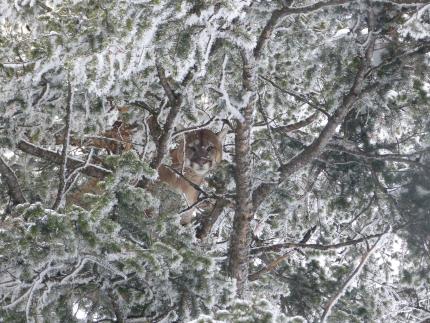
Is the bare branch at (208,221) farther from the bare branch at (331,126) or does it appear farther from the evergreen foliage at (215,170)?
the bare branch at (331,126)

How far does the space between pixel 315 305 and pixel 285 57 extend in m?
2.99

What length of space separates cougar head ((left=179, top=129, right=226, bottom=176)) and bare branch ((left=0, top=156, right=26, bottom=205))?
230 centimetres

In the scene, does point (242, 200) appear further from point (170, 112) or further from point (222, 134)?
point (222, 134)

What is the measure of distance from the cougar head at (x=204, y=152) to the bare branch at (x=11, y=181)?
2.30m

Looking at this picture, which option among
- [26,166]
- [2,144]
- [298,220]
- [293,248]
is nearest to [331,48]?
[293,248]

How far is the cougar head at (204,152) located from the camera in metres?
8.65

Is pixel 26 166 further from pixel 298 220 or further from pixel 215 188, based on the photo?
pixel 298 220

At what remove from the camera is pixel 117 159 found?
19.2ft

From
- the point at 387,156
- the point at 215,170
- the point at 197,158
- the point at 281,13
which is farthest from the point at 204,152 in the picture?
the point at 281,13

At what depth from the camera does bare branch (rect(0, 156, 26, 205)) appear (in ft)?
22.7

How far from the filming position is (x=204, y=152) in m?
8.70

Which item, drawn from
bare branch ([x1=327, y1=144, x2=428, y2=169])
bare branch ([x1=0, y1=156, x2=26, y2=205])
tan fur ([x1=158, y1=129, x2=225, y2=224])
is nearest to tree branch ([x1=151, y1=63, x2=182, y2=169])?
bare branch ([x1=0, y1=156, x2=26, y2=205])

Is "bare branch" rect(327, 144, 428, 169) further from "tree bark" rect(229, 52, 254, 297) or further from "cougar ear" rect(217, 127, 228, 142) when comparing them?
"cougar ear" rect(217, 127, 228, 142)

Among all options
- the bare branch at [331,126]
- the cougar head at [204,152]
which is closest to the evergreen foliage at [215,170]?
the bare branch at [331,126]
